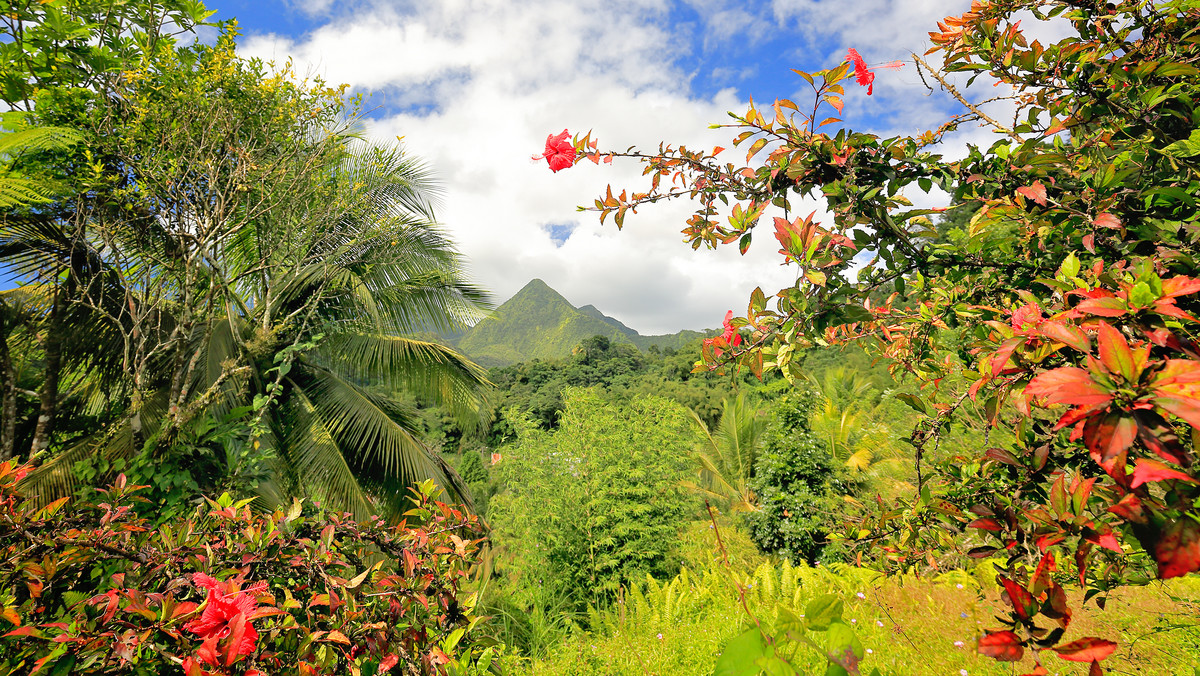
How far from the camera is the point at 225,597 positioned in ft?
3.02

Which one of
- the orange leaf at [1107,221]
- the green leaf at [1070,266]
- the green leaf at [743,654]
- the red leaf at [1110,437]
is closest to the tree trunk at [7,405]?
the green leaf at [743,654]

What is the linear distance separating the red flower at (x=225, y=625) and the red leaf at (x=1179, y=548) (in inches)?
49.6

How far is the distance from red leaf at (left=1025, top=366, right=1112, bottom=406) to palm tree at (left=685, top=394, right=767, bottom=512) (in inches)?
434

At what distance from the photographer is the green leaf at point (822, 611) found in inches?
21.2

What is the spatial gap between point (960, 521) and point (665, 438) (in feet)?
25.8

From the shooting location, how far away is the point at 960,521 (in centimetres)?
94

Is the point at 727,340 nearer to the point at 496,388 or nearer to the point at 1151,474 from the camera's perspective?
the point at 1151,474

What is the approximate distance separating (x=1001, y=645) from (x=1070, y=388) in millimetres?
312

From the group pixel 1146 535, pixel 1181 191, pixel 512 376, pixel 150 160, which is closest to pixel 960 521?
pixel 1146 535

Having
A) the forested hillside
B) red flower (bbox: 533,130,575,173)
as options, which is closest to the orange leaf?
the forested hillside

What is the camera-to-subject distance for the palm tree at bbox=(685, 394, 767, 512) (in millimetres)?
11289

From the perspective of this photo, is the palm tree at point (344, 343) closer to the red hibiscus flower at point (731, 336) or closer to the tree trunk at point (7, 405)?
the tree trunk at point (7, 405)

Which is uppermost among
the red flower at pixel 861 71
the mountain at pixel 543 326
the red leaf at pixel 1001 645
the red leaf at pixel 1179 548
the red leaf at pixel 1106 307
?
the mountain at pixel 543 326

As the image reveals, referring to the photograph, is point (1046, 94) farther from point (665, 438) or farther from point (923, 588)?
point (665, 438)
